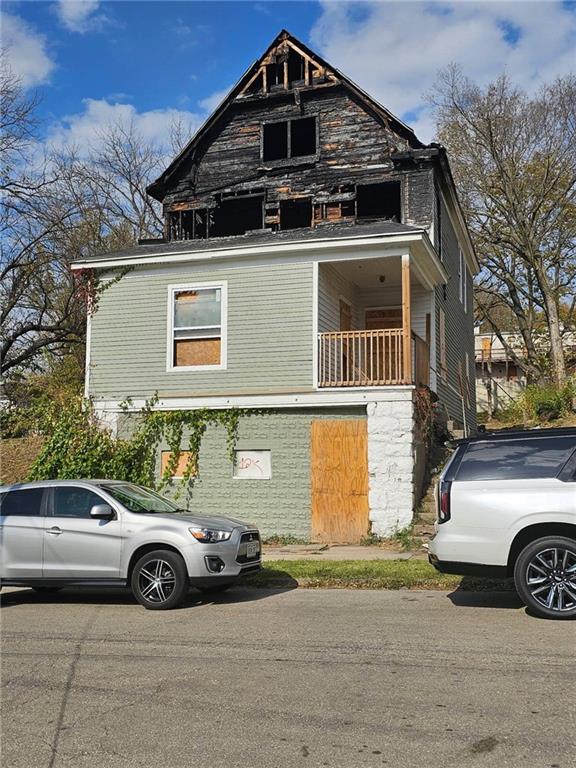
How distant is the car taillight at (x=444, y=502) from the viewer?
796 cm

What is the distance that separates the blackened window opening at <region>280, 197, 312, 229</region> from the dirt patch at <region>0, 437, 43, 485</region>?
8.79 meters

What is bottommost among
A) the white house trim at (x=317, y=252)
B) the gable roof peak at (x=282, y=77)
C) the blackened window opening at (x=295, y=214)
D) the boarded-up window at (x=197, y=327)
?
the boarded-up window at (x=197, y=327)

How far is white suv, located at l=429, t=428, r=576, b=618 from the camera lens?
7.48m

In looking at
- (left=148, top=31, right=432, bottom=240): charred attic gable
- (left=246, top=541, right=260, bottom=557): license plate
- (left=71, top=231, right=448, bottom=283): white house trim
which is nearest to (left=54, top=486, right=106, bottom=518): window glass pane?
(left=246, top=541, right=260, bottom=557): license plate

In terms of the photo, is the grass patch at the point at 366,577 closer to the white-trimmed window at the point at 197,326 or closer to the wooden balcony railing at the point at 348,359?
the wooden balcony railing at the point at 348,359

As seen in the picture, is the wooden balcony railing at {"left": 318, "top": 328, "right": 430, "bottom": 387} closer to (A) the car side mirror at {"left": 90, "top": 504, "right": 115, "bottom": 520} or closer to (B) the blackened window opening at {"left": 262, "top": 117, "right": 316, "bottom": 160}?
(A) the car side mirror at {"left": 90, "top": 504, "right": 115, "bottom": 520}

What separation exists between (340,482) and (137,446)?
4.39 meters

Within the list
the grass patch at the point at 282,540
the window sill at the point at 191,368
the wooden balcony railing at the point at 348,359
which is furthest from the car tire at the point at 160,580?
the window sill at the point at 191,368

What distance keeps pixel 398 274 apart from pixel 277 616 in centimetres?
1154

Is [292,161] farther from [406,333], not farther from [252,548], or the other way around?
[252,548]

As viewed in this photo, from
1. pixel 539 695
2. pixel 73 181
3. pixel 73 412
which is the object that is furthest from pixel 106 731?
pixel 73 181

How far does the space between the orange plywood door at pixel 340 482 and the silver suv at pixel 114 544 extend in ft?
16.8

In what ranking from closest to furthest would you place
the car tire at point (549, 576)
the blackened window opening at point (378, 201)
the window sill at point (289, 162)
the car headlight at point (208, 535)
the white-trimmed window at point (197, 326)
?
the car tire at point (549, 576)
the car headlight at point (208, 535)
the white-trimmed window at point (197, 326)
the blackened window opening at point (378, 201)
the window sill at point (289, 162)

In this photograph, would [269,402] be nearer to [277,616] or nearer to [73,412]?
[73,412]
